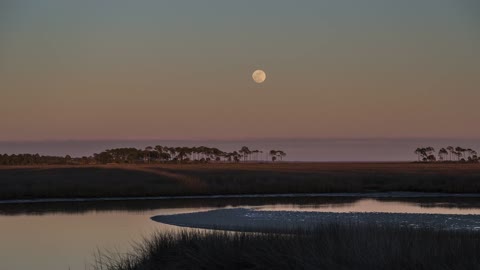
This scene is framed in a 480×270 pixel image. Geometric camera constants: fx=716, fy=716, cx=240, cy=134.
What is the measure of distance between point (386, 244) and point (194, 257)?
3.24 m

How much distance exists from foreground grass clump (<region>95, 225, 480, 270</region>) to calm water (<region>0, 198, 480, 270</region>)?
2991 millimetres

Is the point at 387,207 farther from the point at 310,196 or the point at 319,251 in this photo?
the point at 319,251

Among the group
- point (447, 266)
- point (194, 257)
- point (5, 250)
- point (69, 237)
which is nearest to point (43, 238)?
point (69, 237)

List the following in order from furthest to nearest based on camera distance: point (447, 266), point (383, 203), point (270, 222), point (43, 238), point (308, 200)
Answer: point (308, 200) → point (383, 203) → point (270, 222) → point (43, 238) → point (447, 266)

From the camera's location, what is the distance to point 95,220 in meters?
29.3

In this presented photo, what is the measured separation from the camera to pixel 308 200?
41.4 metres

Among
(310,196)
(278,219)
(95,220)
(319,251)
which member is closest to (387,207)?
(310,196)

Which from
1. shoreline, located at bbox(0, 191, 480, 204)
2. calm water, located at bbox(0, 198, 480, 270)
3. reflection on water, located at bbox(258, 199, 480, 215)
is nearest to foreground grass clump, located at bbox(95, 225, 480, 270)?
calm water, located at bbox(0, 198, 480, 270)

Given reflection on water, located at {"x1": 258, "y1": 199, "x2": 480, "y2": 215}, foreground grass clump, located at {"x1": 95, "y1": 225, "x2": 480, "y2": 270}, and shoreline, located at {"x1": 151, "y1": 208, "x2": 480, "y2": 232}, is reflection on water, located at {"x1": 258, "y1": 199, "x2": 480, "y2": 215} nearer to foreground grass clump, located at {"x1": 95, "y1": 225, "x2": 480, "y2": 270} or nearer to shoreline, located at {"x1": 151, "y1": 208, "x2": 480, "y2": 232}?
shoreline, located at {"x1": 151, "y1": 208, "x2": 480, "y2": 232}

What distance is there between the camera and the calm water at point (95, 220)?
63.7 ft

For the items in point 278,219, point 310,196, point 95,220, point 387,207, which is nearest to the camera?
point 278,219

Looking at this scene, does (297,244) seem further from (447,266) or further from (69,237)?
(69,237)

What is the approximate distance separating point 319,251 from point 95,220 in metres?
19.5

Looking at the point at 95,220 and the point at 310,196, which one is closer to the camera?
the point at 95,220
